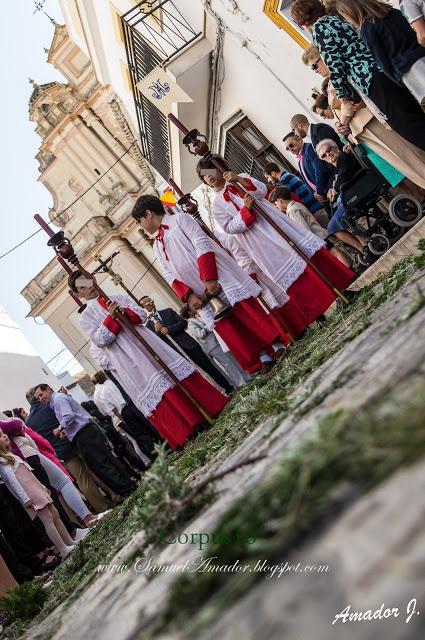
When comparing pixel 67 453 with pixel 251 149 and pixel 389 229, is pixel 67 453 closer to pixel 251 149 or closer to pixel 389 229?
pixel 389 229

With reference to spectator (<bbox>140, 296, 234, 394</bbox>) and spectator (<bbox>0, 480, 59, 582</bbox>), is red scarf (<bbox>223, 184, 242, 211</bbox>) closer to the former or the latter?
spectator (<bbox>140, 296, 234, 394</bbox>)

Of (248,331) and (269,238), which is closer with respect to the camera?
(269,238)

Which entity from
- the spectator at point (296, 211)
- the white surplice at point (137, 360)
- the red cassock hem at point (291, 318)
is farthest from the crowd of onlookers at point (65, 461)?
the spectator at point (296, 211)

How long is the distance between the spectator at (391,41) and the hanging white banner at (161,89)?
7167mm

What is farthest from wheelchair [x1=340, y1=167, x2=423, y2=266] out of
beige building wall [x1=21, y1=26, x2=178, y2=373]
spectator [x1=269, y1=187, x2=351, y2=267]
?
beige building wall [x1=21, y1=26, x2=178, y2=373]

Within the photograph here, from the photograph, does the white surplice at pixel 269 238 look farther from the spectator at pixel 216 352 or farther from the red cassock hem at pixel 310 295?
the spectator at pixel 216 352

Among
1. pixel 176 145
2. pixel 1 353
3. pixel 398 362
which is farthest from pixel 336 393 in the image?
pixel 1 353

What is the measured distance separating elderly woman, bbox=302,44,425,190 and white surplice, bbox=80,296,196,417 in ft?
9.15

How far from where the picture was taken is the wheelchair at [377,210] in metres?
5.86

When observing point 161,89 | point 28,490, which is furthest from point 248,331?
point 161,89

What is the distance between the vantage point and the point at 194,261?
19.8 feet

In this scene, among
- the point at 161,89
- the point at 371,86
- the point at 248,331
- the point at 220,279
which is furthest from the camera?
the point at 161,89

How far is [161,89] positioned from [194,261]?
248 inches

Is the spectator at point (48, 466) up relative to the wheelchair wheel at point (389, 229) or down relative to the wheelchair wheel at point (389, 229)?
up
